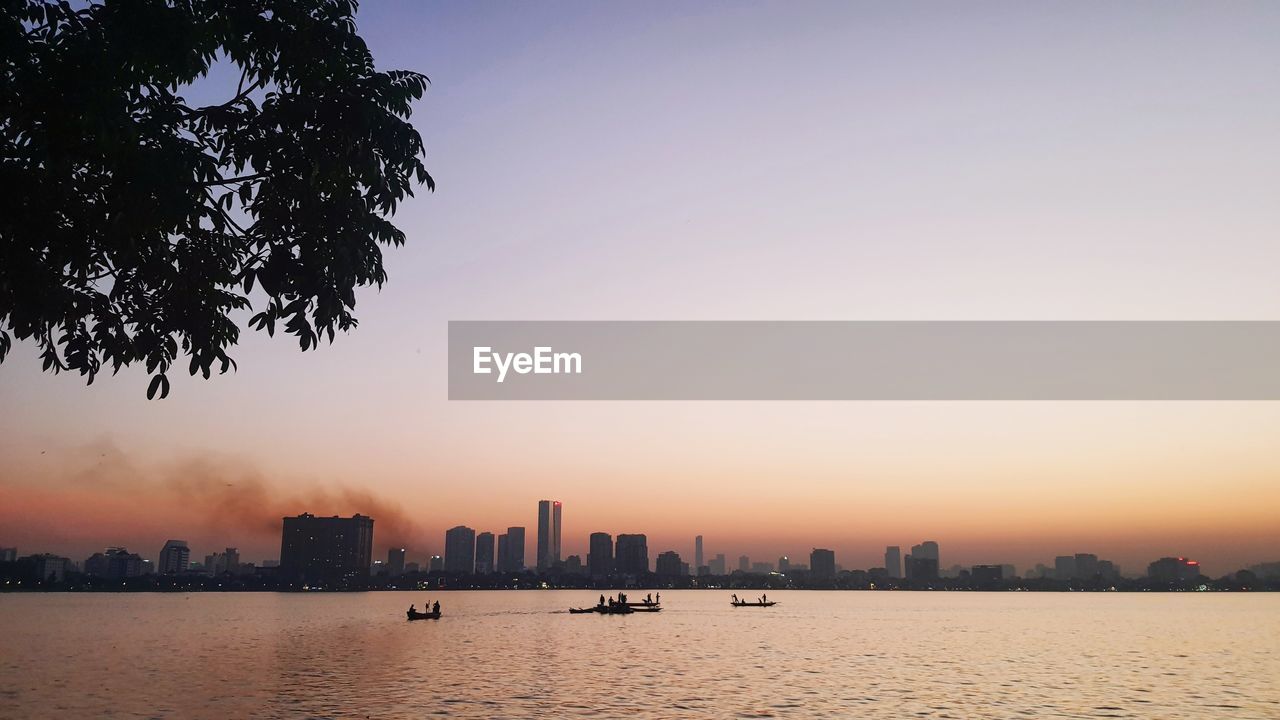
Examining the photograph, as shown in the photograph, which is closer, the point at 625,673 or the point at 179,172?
the point at 179,172

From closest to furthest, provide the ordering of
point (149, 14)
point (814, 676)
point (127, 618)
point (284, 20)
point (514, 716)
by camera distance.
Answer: point (149, 14), point (284, 20), point (514, 716), point (814, 676), point (127, 618)

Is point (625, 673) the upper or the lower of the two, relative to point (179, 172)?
lower

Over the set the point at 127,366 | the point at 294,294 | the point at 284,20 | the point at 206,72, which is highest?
the point at 284,20

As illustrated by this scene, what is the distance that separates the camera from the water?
179ft

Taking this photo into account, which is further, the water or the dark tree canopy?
the water

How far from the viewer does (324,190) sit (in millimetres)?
13805

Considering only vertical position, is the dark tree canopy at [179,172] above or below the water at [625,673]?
above

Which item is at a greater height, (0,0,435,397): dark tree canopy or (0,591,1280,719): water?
(0,0,435,397): dark tree canopy

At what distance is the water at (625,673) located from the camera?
54.6 meters

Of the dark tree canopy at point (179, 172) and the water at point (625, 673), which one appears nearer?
the dark tree canopy at point (179, 172)

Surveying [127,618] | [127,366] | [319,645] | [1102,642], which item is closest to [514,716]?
[127,366]

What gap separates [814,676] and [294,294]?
65.6 meters

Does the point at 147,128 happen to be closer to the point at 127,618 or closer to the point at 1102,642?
the point at 1102,642

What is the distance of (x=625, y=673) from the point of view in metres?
72.1
